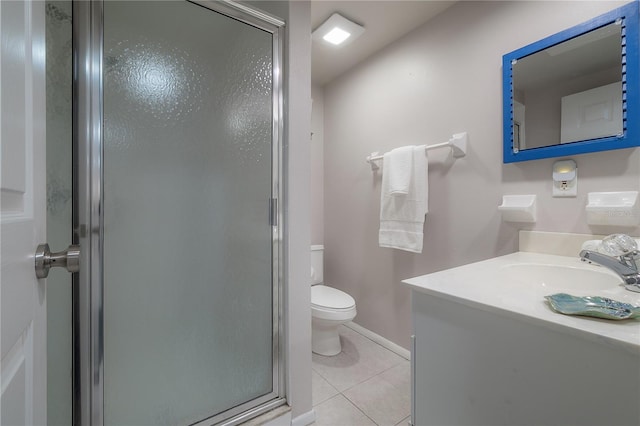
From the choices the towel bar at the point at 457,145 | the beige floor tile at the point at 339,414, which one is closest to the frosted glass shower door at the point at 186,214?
the beige floor tile at the point at 339,414

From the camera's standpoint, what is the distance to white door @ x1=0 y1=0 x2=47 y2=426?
0.35 metres

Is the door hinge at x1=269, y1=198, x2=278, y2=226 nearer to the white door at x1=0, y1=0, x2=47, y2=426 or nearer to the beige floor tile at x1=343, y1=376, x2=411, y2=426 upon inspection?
the white door at x1=0, y1=0, x2=47, y2=426

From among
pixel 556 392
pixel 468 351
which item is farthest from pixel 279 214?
pixel 556 392

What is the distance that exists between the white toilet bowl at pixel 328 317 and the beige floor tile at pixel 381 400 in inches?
14.5

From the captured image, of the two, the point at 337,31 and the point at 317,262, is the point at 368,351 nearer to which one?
the point at 317,262

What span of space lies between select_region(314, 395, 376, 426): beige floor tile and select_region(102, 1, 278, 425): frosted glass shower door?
1.08 ft

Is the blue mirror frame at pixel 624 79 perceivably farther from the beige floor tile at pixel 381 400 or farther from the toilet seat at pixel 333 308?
the beige floor tile at pixel 381 400

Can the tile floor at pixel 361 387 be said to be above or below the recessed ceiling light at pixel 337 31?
below

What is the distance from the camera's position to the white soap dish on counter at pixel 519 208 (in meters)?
1.25

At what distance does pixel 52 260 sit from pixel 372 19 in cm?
202

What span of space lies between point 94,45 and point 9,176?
32.5 inches

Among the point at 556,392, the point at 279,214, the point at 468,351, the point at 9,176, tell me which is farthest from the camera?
the point at 279,214

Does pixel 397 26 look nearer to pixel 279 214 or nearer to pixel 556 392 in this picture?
pixel 279 214

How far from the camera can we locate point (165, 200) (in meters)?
1.04
